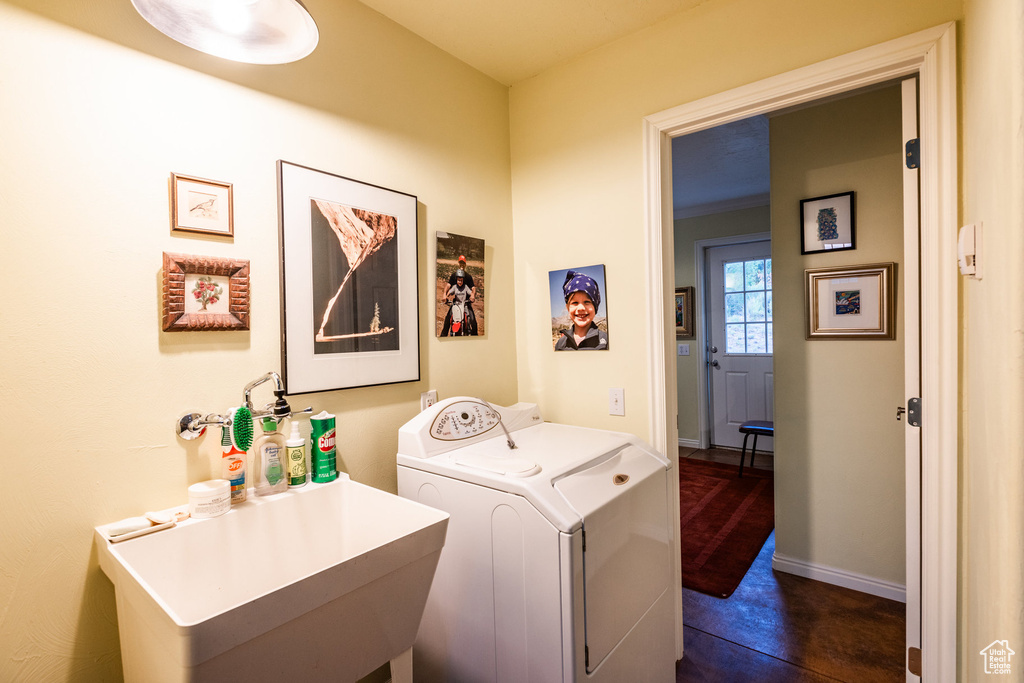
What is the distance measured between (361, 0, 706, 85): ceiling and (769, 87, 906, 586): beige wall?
1.25 meters

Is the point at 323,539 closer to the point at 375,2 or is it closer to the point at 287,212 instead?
the point at 287,212

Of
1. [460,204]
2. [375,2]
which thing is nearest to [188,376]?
[460,204]

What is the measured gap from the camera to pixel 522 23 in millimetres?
1839

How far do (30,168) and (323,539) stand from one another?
1106 millimetres

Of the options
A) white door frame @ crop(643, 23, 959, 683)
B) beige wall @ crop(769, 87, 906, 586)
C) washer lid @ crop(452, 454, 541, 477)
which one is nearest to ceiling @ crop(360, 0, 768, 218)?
white door frame @ crop(643, 23, 959, 683)

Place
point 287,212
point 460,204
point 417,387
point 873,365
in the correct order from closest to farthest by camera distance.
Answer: point 287,212
point 417,387
point 460,204
point 873,365

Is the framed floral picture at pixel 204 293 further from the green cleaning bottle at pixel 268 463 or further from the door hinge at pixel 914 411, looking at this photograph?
the door hinge at pixel 914 411

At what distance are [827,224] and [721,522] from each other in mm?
2021

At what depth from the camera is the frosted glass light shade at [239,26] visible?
1.00 meters

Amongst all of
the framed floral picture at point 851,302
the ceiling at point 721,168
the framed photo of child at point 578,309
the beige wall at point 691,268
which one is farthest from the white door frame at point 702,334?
the framed photo of child at point 578,309

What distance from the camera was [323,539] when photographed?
132 centimetres

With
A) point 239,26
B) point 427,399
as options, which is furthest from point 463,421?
point 239,26

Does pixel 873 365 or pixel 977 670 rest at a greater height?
pixel 873 365

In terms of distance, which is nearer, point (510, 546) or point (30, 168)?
point (30, 168)
